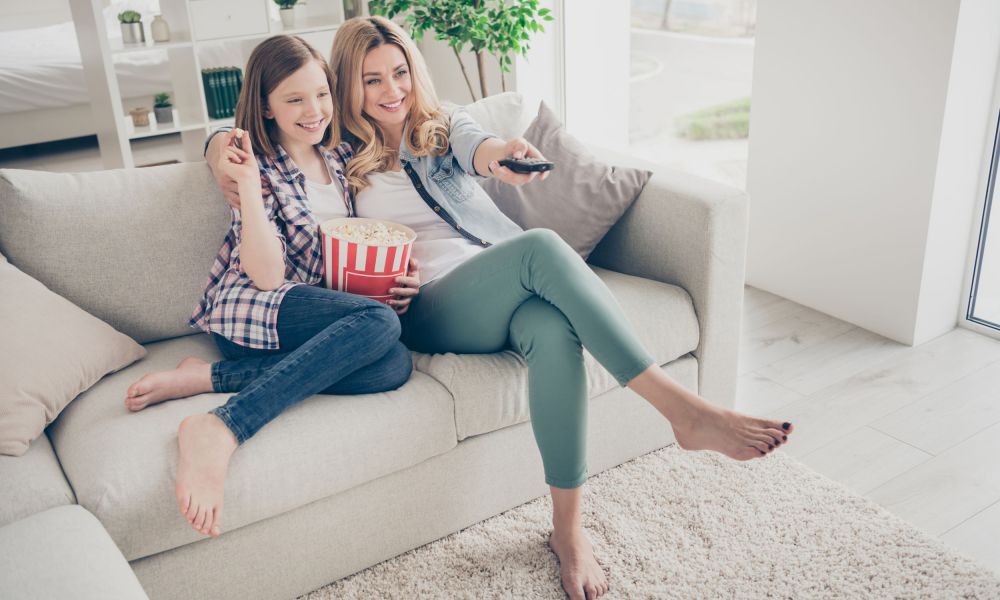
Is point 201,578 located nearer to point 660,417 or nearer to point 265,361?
A: point 265,361

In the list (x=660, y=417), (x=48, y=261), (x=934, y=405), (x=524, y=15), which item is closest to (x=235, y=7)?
(x=524, y=15)

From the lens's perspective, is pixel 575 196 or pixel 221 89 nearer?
pixel 575 196

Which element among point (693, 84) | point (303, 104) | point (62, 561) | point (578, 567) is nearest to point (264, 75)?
point (303, 104)

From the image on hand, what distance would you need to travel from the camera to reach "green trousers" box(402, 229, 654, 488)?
1.61 m

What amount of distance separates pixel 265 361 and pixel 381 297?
257 mm

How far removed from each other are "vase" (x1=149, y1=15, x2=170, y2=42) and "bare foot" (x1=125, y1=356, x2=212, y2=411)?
7.68ft

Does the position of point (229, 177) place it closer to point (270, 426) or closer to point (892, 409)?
point (270, 426)

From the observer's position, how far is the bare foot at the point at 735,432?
1542 millimetres

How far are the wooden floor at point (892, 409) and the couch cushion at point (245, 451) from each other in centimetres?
97

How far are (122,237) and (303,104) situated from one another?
1.57 feet

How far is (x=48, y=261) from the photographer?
1.78m

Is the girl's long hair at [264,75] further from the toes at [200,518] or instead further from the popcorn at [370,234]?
the toes at [200,518]

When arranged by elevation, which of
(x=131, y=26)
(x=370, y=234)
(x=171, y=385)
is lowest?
(x=171, y=385)

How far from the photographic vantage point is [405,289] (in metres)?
1.77
